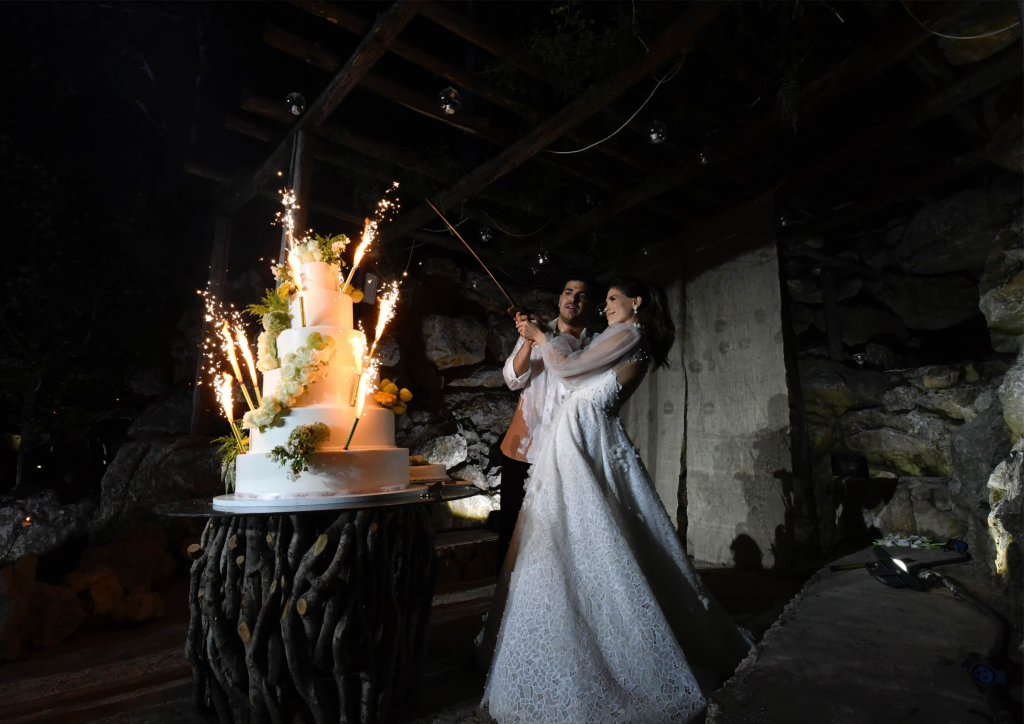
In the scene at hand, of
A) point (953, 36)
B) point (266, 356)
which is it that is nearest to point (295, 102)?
point (266, 356)

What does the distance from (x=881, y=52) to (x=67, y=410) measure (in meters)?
8.60

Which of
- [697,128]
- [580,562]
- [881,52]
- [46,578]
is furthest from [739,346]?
[46,578]

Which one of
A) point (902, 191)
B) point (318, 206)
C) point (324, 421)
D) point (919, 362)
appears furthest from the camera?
point (919, 362)

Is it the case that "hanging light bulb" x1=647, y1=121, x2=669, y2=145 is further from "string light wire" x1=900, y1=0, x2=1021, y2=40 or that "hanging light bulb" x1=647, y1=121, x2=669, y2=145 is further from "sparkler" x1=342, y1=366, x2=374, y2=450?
"sparkler" x1=342, y1=366, x2=374, y2=450

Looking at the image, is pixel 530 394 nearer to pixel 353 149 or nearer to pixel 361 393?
pixel 361 393

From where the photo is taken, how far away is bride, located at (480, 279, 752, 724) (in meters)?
2.12

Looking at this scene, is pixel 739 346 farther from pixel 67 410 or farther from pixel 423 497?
pixel 67 410

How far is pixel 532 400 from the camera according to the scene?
3.45 m

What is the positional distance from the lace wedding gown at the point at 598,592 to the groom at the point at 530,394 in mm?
310

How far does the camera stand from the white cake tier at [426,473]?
3.25 m

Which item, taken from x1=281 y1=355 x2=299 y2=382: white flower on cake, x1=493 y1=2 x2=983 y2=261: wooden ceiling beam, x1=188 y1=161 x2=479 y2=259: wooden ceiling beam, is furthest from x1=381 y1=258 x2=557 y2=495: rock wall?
x1=281 y1=355 x2=299 y2=382: white flower on cake

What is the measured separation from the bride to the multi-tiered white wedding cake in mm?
837

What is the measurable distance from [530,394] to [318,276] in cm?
155

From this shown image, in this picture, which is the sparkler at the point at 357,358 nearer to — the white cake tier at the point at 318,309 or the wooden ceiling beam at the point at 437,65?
the white cake tier at the point at 318,309
